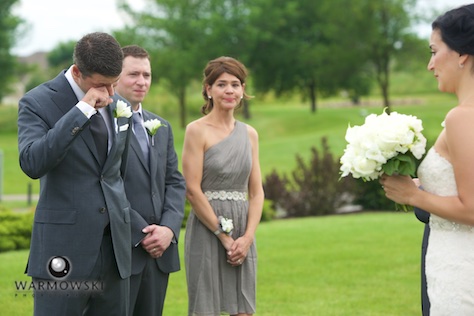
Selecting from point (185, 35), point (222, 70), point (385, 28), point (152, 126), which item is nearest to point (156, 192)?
point (152, 126)

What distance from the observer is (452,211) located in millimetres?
4203

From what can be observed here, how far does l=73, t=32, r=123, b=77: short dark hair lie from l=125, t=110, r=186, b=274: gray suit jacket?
1.23 metres

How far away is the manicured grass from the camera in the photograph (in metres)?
9.62

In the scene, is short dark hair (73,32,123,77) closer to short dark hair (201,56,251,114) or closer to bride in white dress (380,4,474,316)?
bride in white dress (380,4,474,316)

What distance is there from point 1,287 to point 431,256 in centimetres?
756

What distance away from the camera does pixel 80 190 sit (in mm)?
5043

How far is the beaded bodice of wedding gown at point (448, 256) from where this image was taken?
4.27 metres

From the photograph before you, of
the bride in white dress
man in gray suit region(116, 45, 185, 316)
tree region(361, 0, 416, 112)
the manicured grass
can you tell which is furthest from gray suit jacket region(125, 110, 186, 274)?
tree region(361, 0, 416, 112)

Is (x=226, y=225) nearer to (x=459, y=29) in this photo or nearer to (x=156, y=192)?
(x=156, y=192)

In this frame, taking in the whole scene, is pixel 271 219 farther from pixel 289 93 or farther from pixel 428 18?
pixel 289 93

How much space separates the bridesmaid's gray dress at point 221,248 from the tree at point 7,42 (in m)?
57.5

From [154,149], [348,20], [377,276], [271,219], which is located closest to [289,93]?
[348,20]
